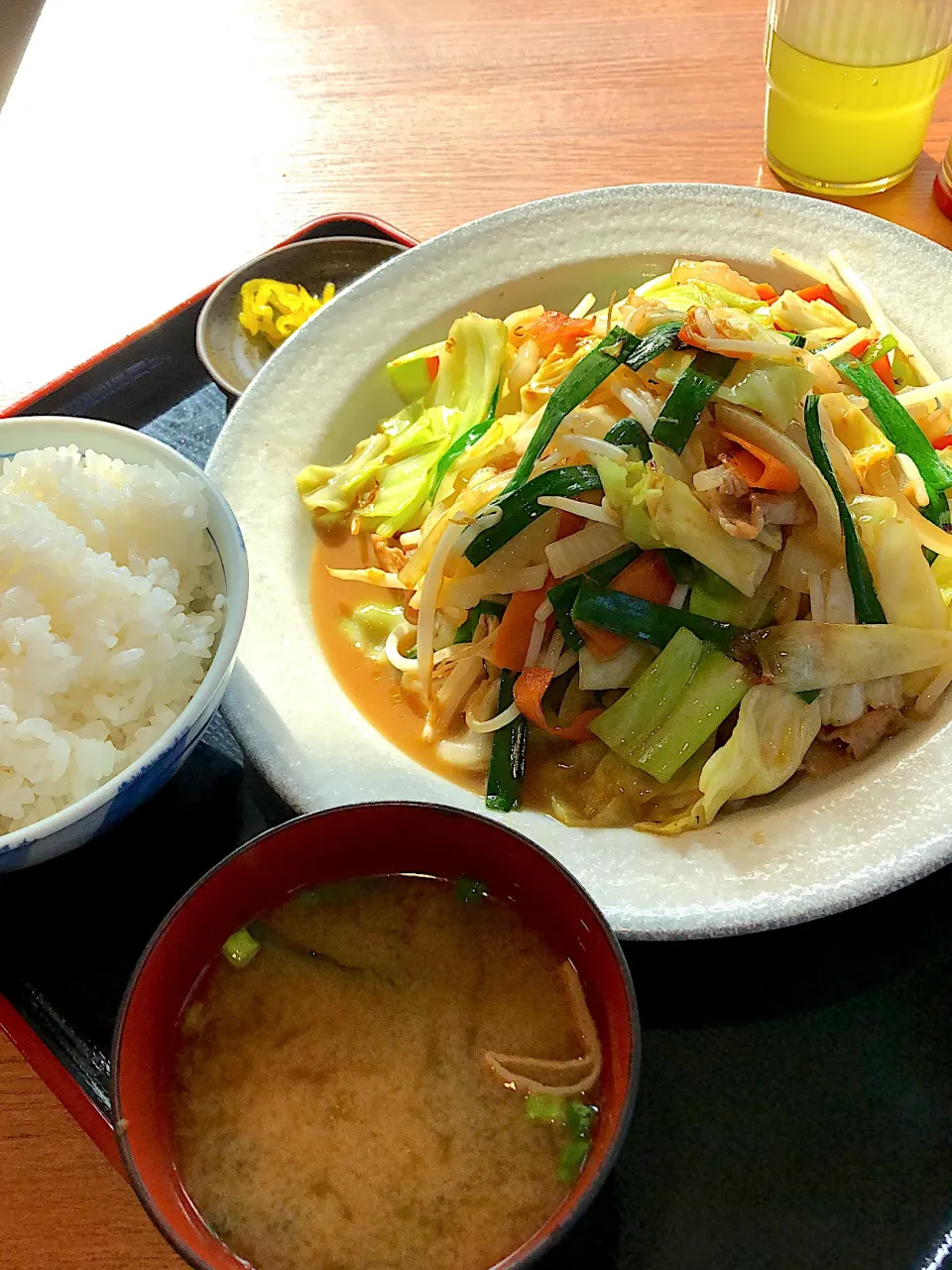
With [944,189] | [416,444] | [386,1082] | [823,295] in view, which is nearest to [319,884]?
[386,1082]

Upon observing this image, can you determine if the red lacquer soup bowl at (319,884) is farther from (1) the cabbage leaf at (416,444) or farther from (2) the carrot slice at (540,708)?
(1) the cabbage leaf at (416,444)

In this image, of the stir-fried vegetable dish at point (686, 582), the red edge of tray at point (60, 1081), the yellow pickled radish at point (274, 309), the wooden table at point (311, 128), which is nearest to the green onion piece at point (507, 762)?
the stir-fried vegetable dish at point (686, 582)

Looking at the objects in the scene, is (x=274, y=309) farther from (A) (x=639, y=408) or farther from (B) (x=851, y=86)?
(B) (x=851, y=86)

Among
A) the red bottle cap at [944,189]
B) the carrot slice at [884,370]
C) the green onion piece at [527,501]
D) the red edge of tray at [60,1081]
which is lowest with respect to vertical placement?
the red edge of tray at [60,1081]

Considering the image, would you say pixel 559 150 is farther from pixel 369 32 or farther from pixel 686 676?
pixel 686 676

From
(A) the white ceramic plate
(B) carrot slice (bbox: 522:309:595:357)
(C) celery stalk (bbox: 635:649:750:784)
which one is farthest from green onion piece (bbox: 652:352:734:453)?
(A) the white ceramic plate

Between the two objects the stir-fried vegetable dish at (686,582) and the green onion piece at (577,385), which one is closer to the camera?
the stir-fried vegetable dish at (686,582)

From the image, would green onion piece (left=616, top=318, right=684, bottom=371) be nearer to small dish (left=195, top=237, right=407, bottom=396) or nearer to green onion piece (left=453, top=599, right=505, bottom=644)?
green onion piece (left=453, top=599, right=505, bottom=644)

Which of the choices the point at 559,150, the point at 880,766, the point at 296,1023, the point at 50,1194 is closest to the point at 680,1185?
the point at 296,1023
